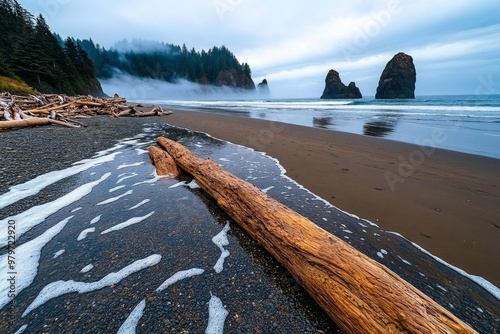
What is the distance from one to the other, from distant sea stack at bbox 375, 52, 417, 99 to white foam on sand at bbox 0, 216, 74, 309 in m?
80.8

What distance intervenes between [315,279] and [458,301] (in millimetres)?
1381

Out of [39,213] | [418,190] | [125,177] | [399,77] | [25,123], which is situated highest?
[399,77]

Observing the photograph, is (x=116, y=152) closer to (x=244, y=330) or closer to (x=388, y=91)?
(x=244, y=330)

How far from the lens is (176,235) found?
7.97ft

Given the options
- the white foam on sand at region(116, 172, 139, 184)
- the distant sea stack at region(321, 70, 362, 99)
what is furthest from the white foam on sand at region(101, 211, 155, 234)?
the distant sea stack at region(321, 70, 362, 99)

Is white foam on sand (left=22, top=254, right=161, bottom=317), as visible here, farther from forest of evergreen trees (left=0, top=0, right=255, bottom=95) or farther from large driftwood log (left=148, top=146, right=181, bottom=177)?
forest of evergreen trees (left=0, top=0, right=255, bottom=95)

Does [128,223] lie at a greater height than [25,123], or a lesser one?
lesser

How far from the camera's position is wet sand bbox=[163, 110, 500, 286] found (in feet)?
8.34

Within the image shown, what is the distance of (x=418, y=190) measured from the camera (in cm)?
389

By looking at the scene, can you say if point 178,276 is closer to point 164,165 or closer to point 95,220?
point 95,220

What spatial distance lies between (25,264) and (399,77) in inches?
3239

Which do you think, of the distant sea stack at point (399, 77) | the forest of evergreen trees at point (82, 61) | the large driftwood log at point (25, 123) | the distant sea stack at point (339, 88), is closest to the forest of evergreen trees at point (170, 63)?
the forest of evergreen trees at point (82, 61)

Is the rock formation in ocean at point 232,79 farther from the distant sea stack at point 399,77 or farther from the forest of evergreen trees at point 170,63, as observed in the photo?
the distant sea stack at point 399,77

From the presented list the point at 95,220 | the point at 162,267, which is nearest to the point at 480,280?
the point at 162,267
